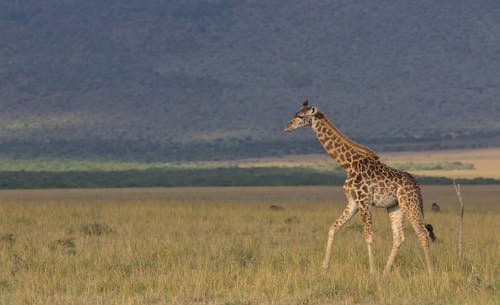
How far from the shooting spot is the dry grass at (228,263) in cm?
1311

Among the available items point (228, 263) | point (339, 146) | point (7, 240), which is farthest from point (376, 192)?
point (7, 240)

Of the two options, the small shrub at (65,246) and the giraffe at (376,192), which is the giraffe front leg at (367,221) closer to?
the giraffe at (376,192)

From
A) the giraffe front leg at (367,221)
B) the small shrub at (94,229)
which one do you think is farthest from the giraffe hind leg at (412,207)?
the small shrub at (94,229)

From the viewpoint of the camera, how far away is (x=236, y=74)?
120m

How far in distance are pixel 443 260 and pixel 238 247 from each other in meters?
3.91

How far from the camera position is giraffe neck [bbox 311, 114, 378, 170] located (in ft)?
48.9

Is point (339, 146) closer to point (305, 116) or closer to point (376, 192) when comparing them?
point (305, 116)

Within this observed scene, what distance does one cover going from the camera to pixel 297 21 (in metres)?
132

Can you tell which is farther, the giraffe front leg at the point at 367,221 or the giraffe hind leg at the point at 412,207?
the giraffe front leg at the point at 367,221

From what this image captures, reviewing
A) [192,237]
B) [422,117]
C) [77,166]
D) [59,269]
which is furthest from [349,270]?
[422,117]

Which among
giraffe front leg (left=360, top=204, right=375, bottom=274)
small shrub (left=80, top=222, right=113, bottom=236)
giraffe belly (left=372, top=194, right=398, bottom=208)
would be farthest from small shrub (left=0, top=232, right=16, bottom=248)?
giraffe belly (left=372, top=194, right=398, bottom=208)

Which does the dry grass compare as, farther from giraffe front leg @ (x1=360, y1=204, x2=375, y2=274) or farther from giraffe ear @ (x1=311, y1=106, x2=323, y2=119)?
giraffe ear @ (x1=311, y1=106, x2=323, y2=119)

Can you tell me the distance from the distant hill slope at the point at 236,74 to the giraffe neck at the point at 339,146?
3240 inches

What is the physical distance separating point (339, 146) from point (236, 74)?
4159 inches
